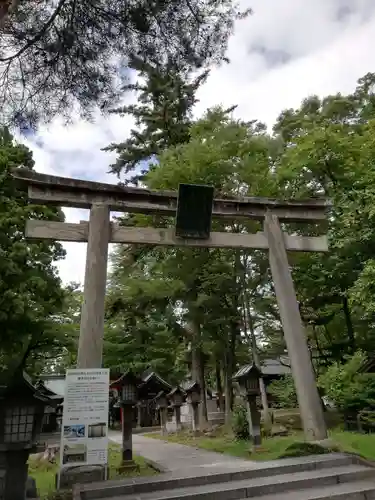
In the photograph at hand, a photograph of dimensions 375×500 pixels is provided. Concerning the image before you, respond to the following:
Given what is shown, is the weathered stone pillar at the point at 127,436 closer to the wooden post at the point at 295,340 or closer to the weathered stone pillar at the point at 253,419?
the weathered stone pillar at the point at 253,419

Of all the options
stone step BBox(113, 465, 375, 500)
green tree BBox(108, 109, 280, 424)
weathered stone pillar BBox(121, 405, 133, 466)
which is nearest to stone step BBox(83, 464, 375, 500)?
stone step BBox(113, 465, 375, 500)

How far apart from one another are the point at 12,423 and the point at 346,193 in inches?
457

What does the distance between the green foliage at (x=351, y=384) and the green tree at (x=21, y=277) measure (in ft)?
28.3

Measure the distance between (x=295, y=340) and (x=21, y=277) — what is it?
797 centimetres

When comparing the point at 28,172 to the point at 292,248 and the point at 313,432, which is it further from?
the point at 313,432

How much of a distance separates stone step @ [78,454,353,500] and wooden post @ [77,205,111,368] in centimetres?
192

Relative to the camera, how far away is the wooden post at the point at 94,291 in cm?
689

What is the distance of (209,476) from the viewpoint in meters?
6.00

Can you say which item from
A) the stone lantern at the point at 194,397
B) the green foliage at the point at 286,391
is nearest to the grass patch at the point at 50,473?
the stone lantern at the point at 194,397

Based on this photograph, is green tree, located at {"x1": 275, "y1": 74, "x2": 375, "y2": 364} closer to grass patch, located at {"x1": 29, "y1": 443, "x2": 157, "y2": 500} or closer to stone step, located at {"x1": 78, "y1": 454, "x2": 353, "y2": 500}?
stone step, located at {"x1": 78, "y1": 454, "x2": 353, "y2": 500}

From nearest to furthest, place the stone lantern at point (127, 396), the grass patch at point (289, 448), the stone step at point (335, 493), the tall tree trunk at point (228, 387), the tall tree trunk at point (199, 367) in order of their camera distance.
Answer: the stone step at point (335, 493) → the grass patch at point (289, 448) → the stone lantern at point (127, 396) → the tall tree trunk at point (228, 387) → the tall tree trunk at point (199, 367)

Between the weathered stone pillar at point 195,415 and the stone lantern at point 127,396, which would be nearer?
the stone lantern at point 127,396

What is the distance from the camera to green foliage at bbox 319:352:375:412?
1109 centimetres

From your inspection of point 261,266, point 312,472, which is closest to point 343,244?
point 261,266
